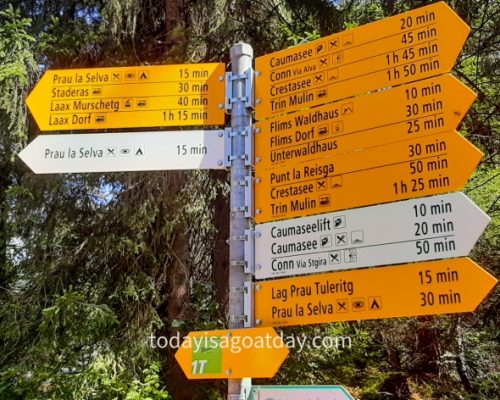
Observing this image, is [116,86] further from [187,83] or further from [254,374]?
[254,374]

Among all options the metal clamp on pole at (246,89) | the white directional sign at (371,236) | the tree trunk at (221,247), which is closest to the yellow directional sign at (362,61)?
the metal clamp on pole at (246,89)

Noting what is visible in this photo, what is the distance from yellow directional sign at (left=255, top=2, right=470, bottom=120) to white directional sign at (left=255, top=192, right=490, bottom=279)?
64cm

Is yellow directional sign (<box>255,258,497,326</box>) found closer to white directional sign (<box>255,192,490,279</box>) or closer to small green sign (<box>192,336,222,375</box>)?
white directional sign (<box>255,192,490,279</box>)

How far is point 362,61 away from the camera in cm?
278

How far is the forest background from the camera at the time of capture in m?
5.52

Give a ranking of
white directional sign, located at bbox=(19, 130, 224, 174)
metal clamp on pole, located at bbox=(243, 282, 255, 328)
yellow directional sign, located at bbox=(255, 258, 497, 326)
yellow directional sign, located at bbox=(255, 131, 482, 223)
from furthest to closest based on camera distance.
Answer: white directional sign, located at bbox=(19, 130, 224, 174)
metal clamp on pole, located at bbox=(243, 282, 255, 328)
yellow directional sign, located at bbox=(255, 131, 482, 223)
yellow directional sign, located at bbox=(255, 258, 497, 326)

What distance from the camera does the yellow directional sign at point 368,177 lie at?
2418mm

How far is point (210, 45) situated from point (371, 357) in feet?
14.5

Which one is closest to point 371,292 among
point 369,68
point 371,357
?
point 369,68

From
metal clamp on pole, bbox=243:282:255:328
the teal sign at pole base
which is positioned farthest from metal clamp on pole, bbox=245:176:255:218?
the teal sign at pole base

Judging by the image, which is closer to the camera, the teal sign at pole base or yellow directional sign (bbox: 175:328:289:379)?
the teal sign at pole base

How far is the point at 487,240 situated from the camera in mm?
6887

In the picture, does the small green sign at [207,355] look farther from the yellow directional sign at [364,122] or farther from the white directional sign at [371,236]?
the yellow directional sign at [364,122]

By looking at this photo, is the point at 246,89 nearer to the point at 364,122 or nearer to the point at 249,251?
the point at 364,122
